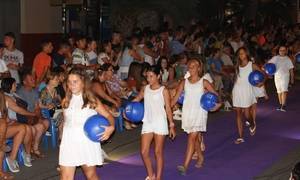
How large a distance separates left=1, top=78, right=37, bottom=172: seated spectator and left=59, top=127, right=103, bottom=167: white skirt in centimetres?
232

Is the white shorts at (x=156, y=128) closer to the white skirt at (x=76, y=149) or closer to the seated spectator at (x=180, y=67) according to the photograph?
the white skirt at (x=76, y=149)

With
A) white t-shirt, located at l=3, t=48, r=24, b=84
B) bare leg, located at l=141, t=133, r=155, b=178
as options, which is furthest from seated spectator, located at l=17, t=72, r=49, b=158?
bare leg, located at l=141, t=133, r=155, b=178

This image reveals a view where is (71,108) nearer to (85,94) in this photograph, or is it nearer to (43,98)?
(85,94)

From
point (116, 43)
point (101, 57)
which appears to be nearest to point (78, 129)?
point (101, 57)

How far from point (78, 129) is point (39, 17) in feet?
39.2

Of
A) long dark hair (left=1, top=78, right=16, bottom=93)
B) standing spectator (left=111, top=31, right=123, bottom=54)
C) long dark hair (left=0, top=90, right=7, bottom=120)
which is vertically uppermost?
standing spectator (left=111, top=31, right=123, bottom=54)

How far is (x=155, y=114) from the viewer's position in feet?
26.8

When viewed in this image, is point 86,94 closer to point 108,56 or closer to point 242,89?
point 242,89

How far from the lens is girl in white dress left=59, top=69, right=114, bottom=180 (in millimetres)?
6711

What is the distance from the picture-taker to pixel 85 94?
6.80 metres

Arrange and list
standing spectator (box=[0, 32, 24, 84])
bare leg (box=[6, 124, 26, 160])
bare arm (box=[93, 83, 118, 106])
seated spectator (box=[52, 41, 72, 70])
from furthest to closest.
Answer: seated spectator (box=[52, 41, 72, 70]) → standing spectator (box=[0, 32, 24, 84]) → bare arm (box=[93, 83, 118, 106]) → bare leg (box=[6, 124, 26, 160])

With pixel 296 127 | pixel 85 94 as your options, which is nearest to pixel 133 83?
pixel 296 127

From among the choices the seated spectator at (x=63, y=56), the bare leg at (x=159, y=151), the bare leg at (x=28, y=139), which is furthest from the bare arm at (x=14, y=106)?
the seated spectator at (x=63, y=56)

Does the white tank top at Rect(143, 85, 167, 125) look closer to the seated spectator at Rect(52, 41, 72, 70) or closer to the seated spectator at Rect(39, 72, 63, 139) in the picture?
the seated spectator at Rect(39, 72, 63, 139)
